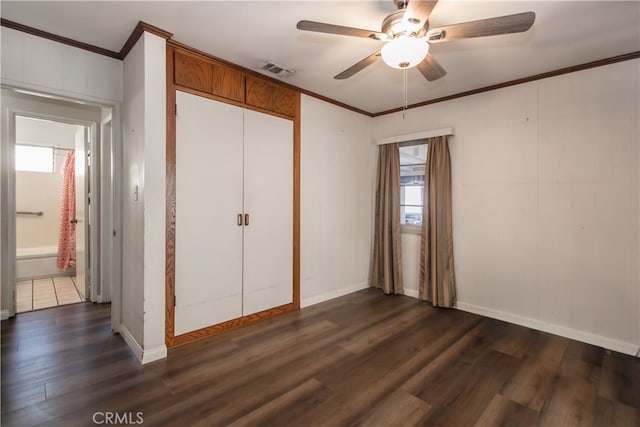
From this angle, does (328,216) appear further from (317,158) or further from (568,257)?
(568,257)

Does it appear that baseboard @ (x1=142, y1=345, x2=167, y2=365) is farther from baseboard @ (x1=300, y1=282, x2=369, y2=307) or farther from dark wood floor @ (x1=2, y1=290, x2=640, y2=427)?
baseboard @ (x1=300, y1=282, x2=369, y2=307)

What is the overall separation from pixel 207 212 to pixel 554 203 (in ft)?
11.0

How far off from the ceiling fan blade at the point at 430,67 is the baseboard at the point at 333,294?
8.82 ft

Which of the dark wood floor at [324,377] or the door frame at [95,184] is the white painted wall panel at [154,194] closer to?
the dark wood floor at [324,377]

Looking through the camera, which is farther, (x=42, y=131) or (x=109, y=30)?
(x=42, y=131)

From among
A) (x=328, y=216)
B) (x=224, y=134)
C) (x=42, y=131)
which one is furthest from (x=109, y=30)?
(x=42, y=131)

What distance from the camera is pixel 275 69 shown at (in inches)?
115

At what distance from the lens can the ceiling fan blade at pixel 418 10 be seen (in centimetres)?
147

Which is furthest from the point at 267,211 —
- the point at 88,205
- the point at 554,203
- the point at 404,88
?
the point at 554,203

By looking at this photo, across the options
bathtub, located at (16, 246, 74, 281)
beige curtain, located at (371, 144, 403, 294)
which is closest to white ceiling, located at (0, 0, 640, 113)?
beige curtain, located at (371, 144, 403, 294)

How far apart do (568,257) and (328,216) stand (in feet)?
8.30

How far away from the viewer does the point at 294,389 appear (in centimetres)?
197

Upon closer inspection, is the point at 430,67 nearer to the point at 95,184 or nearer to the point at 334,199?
the point at 334,199

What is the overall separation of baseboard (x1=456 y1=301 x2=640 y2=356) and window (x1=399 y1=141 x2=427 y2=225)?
1.25 m
